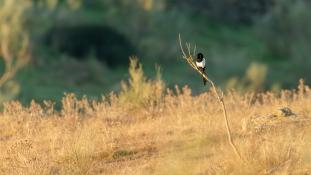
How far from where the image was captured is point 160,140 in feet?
32.9

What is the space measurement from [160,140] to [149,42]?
31.3 metres

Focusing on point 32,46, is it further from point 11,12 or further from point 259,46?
point 259,46

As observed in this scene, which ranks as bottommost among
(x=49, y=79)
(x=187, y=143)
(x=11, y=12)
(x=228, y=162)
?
(x=228, y=162)

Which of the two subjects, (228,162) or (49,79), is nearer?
(228,162)

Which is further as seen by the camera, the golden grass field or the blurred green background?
the blurred green background

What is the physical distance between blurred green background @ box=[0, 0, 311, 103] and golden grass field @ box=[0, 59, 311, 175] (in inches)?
644

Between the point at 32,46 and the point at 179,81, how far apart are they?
647 cm

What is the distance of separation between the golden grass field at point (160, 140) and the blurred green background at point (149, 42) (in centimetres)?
1635

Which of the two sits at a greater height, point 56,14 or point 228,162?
point 56,14

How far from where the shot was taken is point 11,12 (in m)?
33.2

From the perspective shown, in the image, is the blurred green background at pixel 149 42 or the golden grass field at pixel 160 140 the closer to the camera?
the golden grass field at pixel 160 140


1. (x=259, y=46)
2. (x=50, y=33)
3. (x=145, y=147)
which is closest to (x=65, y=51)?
(x=50, y=33)

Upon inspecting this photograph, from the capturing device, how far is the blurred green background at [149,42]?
33.8 metres

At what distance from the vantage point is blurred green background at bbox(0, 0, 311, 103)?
111 feet
